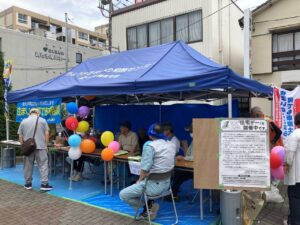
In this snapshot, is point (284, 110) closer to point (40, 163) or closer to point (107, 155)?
point (107, 155)

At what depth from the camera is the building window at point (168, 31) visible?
Result: 1327 centimetres

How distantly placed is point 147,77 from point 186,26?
8904 millimetres

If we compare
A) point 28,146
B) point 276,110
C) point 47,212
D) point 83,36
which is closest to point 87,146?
point 28,146

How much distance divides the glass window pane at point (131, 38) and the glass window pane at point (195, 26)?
328cm

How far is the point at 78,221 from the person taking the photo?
184 inches

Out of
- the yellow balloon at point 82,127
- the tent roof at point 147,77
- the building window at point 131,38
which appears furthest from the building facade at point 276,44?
the yellow balloon at point 82,127

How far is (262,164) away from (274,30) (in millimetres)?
9922

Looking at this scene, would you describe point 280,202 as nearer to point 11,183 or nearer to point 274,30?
point 11,183

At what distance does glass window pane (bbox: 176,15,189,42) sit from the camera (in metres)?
13.6

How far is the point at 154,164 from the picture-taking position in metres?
4.26

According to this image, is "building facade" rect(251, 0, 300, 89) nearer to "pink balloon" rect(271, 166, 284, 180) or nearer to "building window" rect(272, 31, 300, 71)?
"building window" rect(272, 31, 300, 71)

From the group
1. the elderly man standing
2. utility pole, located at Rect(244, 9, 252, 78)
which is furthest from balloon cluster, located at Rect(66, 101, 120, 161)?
utility pole, located at Rect(244, 9, 252, 78)

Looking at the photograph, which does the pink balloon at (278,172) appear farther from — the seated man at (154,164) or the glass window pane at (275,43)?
the glass window pane at (275,43)

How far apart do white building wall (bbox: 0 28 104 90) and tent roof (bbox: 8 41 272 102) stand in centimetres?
1457
